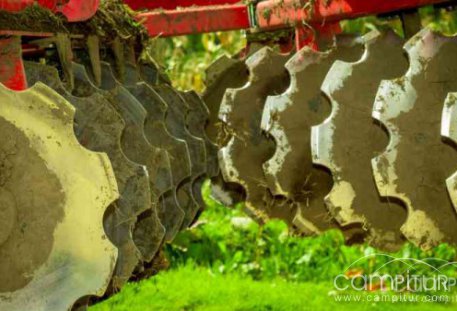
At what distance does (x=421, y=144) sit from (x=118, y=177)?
31.7 inches

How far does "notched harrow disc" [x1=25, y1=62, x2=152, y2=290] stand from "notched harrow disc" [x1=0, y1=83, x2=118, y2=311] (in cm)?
33

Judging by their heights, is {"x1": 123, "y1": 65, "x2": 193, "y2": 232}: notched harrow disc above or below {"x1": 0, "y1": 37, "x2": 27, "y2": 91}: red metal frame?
below

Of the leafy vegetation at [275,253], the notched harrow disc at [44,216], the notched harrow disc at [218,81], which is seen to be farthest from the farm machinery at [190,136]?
the leafy vegetation at [275,253]

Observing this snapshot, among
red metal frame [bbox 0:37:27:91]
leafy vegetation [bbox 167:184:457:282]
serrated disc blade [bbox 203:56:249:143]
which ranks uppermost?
red metal frame [bbox 0:37:27:91]

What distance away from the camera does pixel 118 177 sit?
2156mm

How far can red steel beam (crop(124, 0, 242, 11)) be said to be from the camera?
335 centimetres

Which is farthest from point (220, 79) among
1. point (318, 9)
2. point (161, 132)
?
point (318, 9)

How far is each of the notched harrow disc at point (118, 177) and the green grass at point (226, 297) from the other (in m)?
0.80

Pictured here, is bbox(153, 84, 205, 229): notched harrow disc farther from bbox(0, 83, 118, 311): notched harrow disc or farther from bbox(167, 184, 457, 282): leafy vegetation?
bbox(0, 83, 118, 311): notched harrow disc

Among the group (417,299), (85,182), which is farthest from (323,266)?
(85,182)

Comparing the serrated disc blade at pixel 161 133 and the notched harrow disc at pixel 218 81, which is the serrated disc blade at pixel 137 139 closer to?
the serrated disc blade at pixel 161 133

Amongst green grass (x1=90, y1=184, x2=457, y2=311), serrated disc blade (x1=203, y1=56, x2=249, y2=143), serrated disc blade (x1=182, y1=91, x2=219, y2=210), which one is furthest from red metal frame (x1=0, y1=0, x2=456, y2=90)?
green grass (x1=90, y1=184, x2=457, y2=311)

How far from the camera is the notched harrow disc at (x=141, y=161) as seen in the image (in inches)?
98.3

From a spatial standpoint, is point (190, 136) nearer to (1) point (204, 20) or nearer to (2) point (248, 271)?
(1) point (204, 20)
